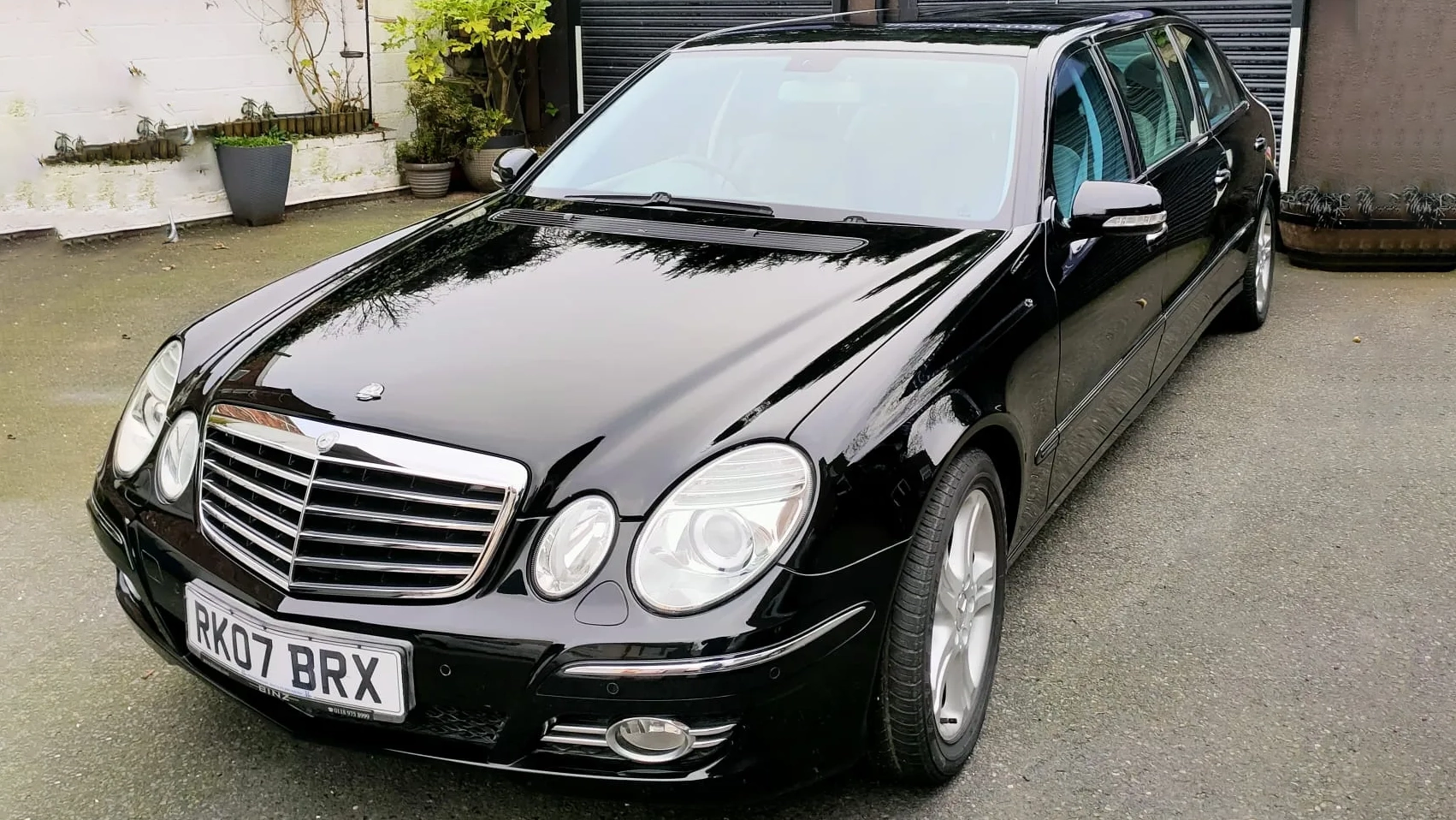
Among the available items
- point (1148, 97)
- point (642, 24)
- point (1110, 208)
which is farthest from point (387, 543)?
point (642, 24)

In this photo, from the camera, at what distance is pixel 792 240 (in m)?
3.04

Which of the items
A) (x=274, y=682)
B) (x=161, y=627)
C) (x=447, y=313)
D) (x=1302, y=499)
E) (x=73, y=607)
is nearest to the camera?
(x=274, y=682)

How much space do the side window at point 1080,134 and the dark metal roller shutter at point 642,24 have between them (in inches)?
229

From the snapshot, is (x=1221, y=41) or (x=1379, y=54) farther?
(x=1221, y=41)

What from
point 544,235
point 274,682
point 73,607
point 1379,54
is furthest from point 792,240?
point 1379,54

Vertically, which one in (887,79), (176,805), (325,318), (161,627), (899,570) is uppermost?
(887,79)

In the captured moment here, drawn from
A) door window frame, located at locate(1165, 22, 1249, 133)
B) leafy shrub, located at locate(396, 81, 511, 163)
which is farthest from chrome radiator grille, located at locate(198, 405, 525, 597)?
leafy shrub, located at locate(396, 81, 511, 163)

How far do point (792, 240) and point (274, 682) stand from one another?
1515 mm

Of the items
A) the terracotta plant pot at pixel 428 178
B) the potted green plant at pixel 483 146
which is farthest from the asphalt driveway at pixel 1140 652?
the potted green plant at pixel 483 146

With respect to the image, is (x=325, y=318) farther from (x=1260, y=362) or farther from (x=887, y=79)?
(x=1260, y=362)

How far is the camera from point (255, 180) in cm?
793

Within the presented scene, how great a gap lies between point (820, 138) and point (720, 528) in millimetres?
1628

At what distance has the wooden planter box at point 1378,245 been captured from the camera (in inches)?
265

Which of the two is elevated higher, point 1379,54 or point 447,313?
point 1379,54
